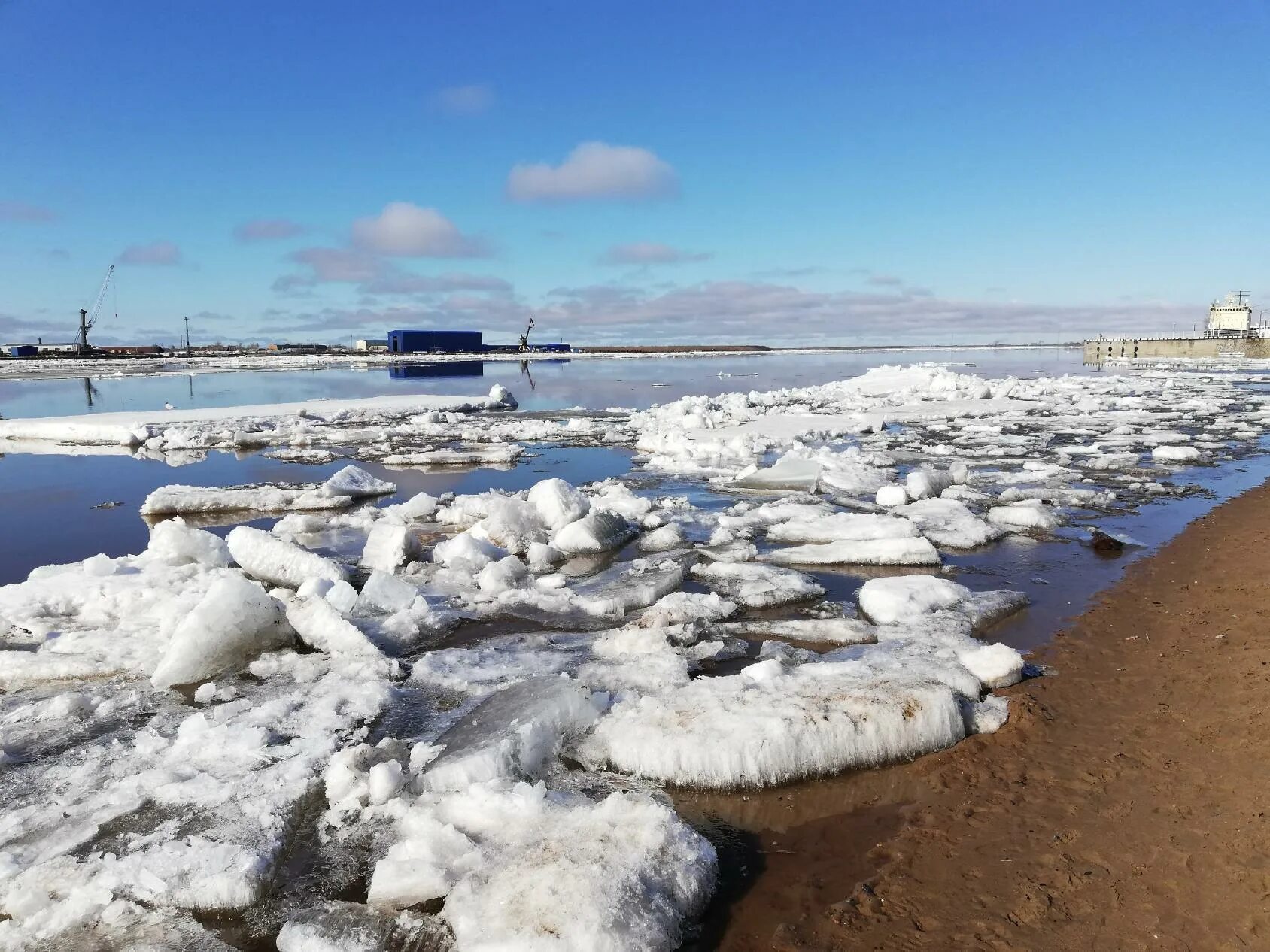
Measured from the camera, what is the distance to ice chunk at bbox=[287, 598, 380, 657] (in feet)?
13.3

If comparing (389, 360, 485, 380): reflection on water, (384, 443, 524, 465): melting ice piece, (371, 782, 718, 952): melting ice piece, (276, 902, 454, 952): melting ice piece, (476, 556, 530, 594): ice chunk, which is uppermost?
(389, 360, 485, 380): reflection on water

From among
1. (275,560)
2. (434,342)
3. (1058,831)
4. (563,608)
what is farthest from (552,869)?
(434,342)

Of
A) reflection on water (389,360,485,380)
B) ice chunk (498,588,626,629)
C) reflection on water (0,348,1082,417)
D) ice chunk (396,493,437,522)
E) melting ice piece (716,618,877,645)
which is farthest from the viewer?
reflection on water (389,360,485,380)

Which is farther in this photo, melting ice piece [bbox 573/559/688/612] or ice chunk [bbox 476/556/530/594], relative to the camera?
ice chunk [bbox 476/556/530/594]

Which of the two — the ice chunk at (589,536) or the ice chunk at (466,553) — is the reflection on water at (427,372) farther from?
the ice chunk at (466,553)

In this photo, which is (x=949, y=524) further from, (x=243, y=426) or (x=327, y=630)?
(x=243, y=426)

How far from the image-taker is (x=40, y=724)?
335cm

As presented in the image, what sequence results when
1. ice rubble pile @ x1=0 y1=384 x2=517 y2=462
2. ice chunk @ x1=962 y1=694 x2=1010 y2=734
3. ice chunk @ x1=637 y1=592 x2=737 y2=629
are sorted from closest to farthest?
ice chunk @ x1=962 y1=694 x2=1010 y2=734
ice chunk @ x1=637 y1=592 x2=737 y2=629
ice rubble pile @ x1=0 y1=384 x2=517 y2=462

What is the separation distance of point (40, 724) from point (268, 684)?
2.98ft

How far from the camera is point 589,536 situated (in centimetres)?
614

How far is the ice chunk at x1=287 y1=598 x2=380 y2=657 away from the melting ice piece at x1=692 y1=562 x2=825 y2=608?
2.26 metres

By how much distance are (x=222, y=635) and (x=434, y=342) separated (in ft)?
274

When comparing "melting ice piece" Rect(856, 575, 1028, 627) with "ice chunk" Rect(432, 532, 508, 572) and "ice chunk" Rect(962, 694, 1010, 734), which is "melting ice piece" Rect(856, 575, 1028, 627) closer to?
"ice chunk" Rect(962, 694, 1010, 734)

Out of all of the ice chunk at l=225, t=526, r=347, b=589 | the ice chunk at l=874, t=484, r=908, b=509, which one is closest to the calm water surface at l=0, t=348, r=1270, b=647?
the ice chunk at l=874, t=484, r=908, b=509
